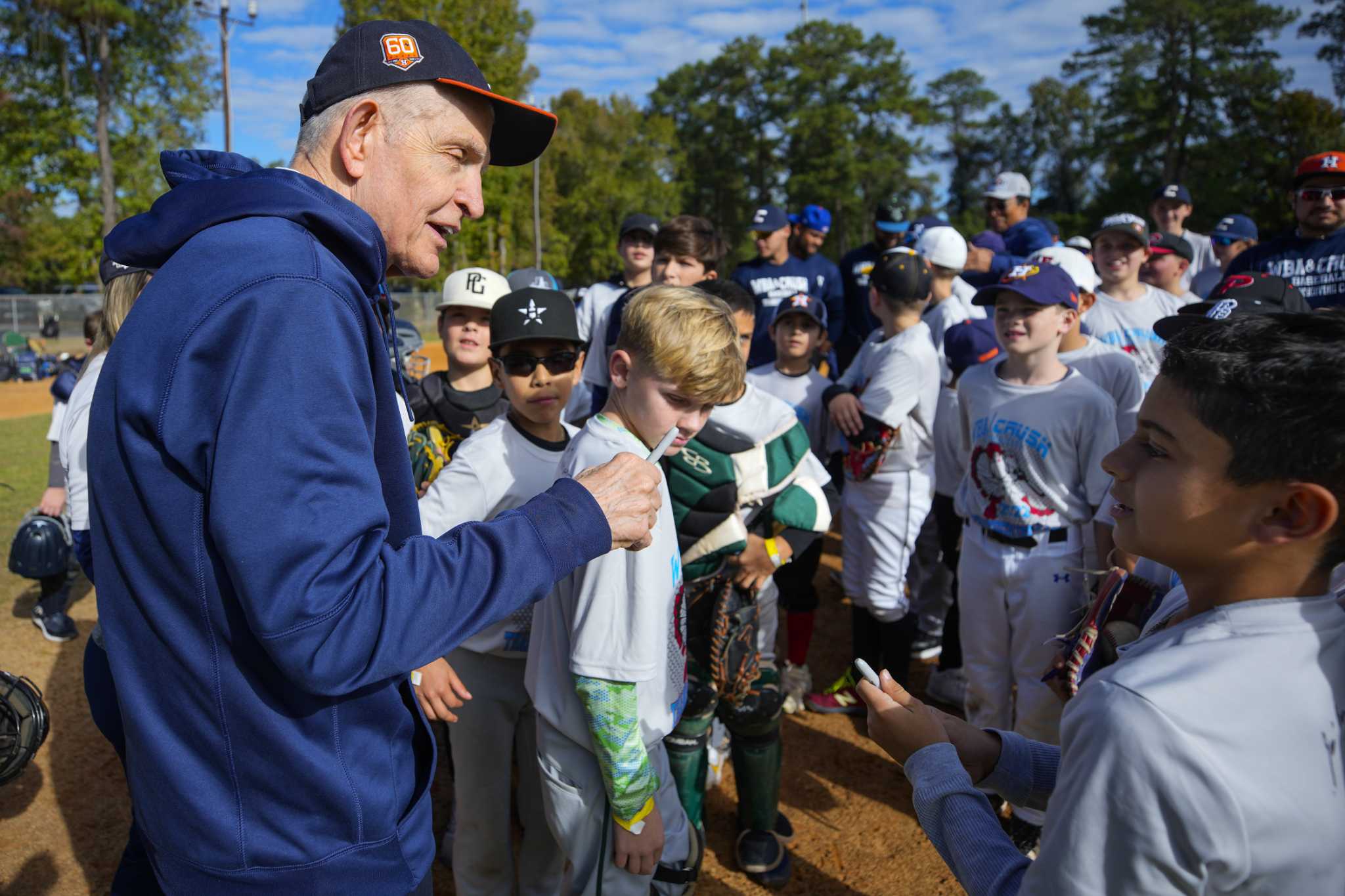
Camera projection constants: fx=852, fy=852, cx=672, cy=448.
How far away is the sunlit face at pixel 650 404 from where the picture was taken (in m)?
2.24

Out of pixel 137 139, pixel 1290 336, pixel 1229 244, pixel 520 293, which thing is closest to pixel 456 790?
pixel 520 293

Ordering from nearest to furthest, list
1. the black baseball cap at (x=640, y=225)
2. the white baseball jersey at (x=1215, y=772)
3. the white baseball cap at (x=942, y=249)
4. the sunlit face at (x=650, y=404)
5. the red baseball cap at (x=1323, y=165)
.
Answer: the white baseball jersey at (x=1215, y=772)
the sunlit face at (x=650, y=404)
the red baseball cap at (x=1323, y=165)
the white baseball cap at (x=942, y=249)
the black baseball cap at (x=640, y=225)

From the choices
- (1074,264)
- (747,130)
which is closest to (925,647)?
(1074,264)

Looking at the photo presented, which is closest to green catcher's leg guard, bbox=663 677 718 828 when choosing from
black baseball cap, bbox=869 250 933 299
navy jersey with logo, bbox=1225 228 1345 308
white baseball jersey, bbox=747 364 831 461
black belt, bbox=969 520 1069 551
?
black belt, bbox=969 520 1069 551

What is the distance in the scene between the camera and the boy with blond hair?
6.44ft

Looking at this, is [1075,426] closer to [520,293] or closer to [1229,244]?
[520,293]

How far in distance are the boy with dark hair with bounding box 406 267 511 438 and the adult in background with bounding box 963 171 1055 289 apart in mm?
3520

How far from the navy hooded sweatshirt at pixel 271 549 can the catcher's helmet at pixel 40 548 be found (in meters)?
4.39

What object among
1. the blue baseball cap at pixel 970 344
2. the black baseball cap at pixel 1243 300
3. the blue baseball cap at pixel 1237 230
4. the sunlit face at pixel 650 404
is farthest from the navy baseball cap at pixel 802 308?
the blue baseball cap at pixel 1237 230

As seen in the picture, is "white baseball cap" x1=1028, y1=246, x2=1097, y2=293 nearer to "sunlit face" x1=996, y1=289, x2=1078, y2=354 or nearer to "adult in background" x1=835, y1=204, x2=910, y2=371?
"sunlit face" x1=996, y1=289, x2=1078, y2=354

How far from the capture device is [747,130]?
5497 cm

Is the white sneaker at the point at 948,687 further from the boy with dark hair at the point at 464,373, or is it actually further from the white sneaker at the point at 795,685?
the boy with dark hair at the point at 464,373

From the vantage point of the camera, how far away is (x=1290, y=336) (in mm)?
1203

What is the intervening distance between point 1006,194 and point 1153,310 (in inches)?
124
